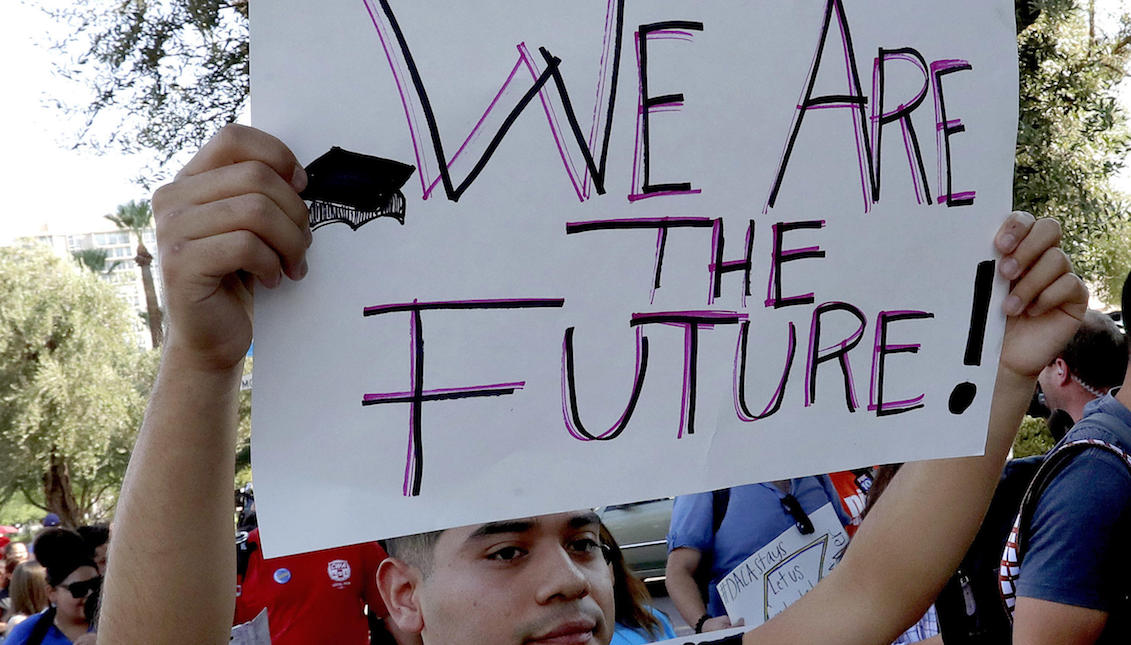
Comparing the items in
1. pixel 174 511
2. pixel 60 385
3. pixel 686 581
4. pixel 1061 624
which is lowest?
pixel 60 385

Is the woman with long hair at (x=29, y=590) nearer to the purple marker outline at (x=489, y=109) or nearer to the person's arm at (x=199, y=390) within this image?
the person's arm at (x=199, y=390)

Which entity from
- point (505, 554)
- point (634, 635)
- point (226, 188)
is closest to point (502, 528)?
point (505, 554)

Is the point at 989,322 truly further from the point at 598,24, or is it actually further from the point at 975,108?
the point at 598,24

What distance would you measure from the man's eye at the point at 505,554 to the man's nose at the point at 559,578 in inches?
1.5

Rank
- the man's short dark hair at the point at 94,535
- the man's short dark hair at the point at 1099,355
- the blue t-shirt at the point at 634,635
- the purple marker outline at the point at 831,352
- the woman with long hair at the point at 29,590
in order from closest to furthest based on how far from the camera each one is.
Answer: the purple marker outline at the point at 831,352
the blue t-shirt at the point at 634,635
the man's short dark hair at the point at 1099,355
the man's short dark hair at the point at 94,535
the woman with long hair at the point at 29,590

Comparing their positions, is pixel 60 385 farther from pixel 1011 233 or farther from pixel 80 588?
pixel 1011 233

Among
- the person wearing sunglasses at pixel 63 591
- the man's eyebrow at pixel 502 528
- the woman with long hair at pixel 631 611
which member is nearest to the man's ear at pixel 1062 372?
the woman with long hair at pixel 631 611

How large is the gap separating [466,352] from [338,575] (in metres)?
3.11

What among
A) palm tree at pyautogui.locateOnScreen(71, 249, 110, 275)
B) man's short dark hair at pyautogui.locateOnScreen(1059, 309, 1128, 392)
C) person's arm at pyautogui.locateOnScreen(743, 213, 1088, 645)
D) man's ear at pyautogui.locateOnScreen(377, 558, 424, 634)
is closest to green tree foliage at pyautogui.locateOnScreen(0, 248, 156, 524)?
palm tree at pyautogui.locateOnScreen(71, 249, 110, 275)

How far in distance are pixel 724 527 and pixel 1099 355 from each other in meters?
1.51

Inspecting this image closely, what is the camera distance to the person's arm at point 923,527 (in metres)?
1.46

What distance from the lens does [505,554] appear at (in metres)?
1.59

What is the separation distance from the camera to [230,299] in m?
1.02

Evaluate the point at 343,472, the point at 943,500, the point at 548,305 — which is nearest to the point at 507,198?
the point at 548,305
